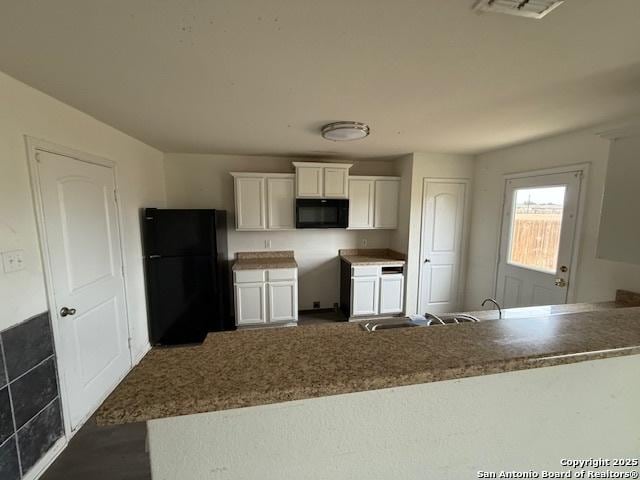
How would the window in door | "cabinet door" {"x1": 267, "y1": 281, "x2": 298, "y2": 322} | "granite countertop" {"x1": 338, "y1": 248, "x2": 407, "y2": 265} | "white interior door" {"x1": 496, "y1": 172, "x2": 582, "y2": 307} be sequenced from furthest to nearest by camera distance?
1. "granite countertop" {"x1": 338, "y1": 248, "x2": 407, "y2": 265}
2. "cabinet door" {"x1": 267, "y1": 281, "x2": 298, "y2": 322}
3. the window in door
4. "white interior door" {"x1": 496, "y1": 172, "x2": 582, "y2": 307}

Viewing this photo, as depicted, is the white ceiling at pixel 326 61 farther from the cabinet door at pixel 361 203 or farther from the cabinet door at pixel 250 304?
the cabinet door at pixel 250 304

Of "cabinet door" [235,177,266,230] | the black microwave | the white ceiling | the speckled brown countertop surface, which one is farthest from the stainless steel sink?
"cabinet door" [235,177,266,230]

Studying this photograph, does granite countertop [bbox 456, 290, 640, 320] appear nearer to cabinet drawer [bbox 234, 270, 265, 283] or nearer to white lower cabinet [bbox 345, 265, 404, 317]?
white lower cabinet [bbox 345, 265, 404, 317]

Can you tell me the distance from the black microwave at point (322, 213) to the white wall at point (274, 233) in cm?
38

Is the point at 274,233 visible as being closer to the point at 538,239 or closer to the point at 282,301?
the point at 282,301

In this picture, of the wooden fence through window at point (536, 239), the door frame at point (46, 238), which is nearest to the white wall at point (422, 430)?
the door frame at point (46, 238)

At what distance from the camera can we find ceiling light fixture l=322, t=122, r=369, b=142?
2082mm

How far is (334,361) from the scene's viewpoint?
0.64 metres

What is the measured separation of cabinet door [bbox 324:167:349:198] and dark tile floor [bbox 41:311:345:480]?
9.40 ft

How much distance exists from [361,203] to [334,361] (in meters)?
3.11

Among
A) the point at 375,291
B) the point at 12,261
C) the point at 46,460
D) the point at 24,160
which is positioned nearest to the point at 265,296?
the point at 375,291

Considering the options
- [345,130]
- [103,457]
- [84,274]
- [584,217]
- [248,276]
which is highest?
[345,130]

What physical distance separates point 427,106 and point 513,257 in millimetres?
2145

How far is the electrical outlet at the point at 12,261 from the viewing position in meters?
1.35
